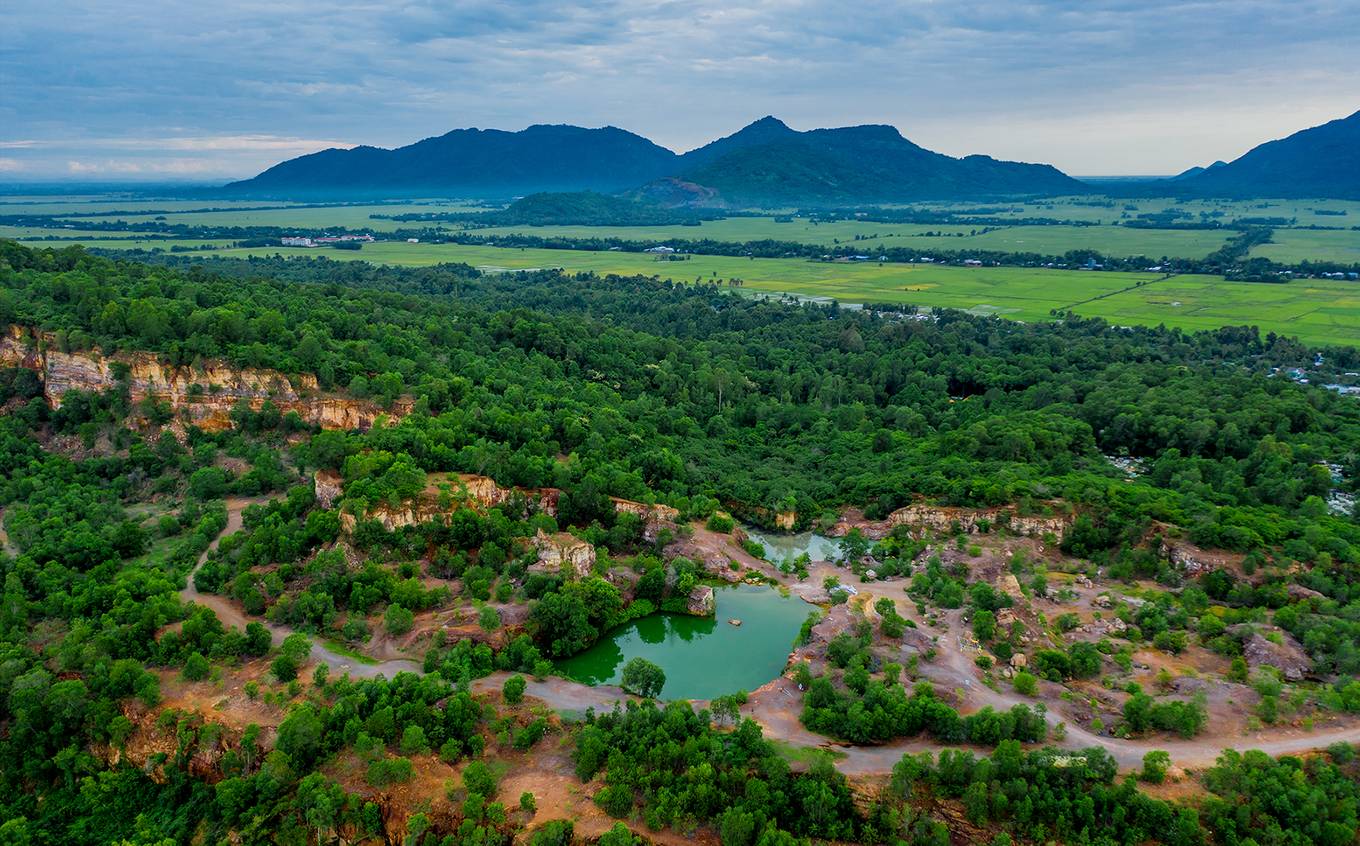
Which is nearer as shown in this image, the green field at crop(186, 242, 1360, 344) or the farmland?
the green field at crop(186, 242, 1360, 344)

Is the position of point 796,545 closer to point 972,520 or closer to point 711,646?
point 972,520

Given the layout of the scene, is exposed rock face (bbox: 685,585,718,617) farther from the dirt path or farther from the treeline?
the treeline

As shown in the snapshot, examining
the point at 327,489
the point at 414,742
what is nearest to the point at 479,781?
the point at 414,742

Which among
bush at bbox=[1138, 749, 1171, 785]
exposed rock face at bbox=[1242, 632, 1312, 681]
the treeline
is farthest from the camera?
the treeline

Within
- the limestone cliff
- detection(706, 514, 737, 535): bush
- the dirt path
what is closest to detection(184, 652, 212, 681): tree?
the dirt path

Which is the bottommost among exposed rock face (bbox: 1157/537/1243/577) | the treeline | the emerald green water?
the emerald green water

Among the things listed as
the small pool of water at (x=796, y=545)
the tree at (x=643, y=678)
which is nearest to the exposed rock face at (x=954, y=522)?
the small pool of water at (x=796, y=545)
